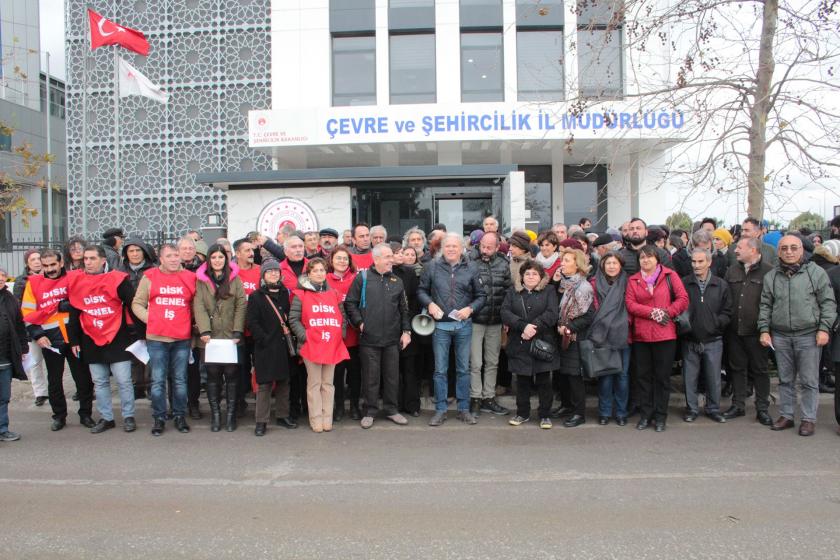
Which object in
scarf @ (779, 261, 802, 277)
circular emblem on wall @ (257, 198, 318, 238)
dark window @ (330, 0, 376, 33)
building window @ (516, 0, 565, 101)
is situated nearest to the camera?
scarf @ (779, 261, 802, 277)

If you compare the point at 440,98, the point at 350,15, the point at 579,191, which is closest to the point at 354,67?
the point at 350,15

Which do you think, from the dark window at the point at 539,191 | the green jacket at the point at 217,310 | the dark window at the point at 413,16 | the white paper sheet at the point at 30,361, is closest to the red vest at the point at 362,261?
the green jacket at the point at 217,310

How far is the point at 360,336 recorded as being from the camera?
7203 mm

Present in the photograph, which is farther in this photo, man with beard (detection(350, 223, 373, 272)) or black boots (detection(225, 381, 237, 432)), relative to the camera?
man with beard (detection(350, 223, 373, 272))

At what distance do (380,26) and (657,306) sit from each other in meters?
17.2

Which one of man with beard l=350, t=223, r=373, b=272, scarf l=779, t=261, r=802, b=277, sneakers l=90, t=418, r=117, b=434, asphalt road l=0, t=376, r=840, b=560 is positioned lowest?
asphalt road l=0, t=376, r=840, b=560

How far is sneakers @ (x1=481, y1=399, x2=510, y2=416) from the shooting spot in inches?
296

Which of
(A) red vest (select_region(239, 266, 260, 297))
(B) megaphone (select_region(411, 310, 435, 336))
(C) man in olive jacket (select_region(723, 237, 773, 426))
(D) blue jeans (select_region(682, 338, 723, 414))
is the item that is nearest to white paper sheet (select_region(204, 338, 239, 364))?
(A) red vest (select_region(239, 266, 260, 297))

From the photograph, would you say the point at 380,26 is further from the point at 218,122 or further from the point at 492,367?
the point at 492,367

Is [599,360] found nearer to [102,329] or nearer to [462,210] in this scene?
[102,329]

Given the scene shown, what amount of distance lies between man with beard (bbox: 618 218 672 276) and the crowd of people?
18mm

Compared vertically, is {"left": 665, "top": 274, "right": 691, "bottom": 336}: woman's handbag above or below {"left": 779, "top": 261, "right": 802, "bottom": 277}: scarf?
below

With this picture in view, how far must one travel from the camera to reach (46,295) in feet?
23.7

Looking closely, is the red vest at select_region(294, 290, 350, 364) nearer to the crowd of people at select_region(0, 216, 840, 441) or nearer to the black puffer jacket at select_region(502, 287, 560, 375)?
the crowd of people at select_region(0, 216, 840, 441)
